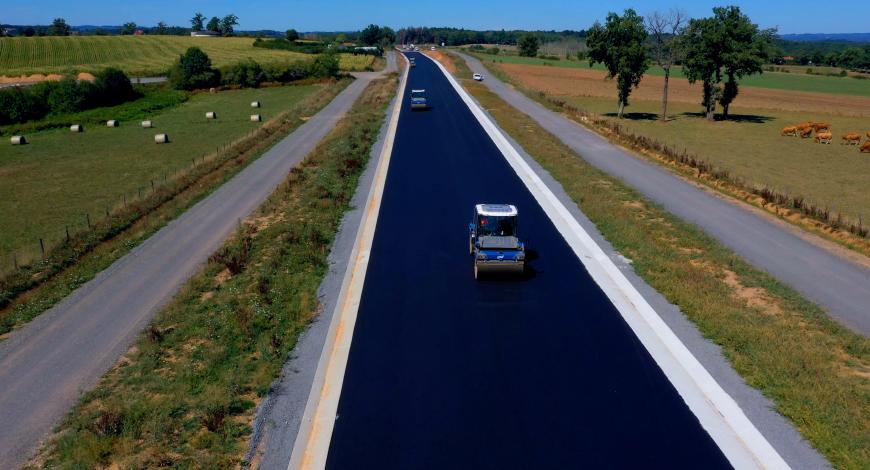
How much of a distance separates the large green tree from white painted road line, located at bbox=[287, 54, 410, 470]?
2148 inches

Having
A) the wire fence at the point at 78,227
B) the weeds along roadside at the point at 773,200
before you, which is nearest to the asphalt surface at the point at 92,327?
the wire fence at the point at 78,227

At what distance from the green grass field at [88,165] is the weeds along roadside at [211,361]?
9.78 meters

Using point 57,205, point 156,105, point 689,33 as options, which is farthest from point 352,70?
point 57,205

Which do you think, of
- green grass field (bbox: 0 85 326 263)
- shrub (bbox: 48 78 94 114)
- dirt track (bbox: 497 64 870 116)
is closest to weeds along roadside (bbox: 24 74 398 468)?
green grass field (bbox: 0 85 326 263)

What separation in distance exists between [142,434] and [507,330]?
28.8 feet

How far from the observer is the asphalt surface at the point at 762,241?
705 inches

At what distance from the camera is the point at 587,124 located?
5494 centimetres

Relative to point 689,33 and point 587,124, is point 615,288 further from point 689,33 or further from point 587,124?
point 689,33

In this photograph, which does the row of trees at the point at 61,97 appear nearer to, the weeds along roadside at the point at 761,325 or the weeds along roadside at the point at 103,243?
the weeds along roadside at the point at 103,243

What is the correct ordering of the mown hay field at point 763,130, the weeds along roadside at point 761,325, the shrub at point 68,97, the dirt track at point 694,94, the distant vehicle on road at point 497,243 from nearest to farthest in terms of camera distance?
the weeds along roadside at point 761,325 < the distant vehicle on road at point 497,243 < the mown hay field at point 763,130 < the shrub at point 68,97 < the dirt track at point 694,94

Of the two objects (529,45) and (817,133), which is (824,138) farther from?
(529,45)

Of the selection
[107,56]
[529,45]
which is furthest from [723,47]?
[529,45]

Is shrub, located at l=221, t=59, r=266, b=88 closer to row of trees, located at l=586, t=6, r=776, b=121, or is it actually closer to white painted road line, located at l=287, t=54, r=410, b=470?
row of trees, located at l=586, t=6, r=776, b=121

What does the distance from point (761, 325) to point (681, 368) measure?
10.8 ft
